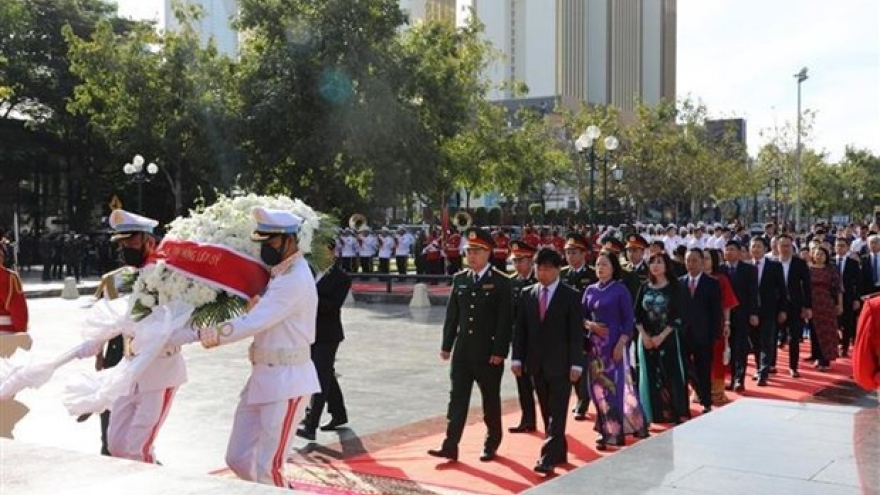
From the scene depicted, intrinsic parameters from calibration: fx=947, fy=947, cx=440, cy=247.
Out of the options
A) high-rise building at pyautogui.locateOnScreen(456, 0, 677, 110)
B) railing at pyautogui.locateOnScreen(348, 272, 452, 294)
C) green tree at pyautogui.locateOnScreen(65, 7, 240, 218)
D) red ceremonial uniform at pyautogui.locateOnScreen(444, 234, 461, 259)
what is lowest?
→ railing at pyautogui.locateOnScreen(348, 272, 452, 294)

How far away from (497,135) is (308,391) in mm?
33610

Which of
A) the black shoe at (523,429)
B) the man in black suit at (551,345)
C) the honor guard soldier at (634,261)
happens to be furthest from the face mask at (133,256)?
the honor guard soldier at (634,261)

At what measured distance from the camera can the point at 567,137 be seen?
191 feet

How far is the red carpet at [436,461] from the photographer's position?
6.76 m

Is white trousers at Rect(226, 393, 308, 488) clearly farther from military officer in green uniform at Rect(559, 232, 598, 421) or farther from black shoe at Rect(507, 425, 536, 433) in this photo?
military officer in green uniform at Rect(559, 232, 598, 421)

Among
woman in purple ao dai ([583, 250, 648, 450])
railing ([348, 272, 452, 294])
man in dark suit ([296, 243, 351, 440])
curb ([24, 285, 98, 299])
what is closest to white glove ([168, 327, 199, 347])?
man in dark suit ([296, 243, 351, 440])

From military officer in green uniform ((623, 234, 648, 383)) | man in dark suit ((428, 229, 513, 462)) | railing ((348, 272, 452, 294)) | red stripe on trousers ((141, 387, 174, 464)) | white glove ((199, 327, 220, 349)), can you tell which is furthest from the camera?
railing ((348, 272, 452, 294))

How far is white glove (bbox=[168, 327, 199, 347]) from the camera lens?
507 centimetres

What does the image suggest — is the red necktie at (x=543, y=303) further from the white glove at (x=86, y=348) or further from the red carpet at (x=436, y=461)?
the white glove at (x=86, y=348)

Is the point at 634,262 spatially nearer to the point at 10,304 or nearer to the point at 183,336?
the point at 10,304

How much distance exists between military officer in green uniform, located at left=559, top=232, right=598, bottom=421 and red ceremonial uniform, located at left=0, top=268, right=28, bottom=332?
4921 millimetres

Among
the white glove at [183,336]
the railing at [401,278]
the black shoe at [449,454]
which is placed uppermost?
the white glove at [183,336]

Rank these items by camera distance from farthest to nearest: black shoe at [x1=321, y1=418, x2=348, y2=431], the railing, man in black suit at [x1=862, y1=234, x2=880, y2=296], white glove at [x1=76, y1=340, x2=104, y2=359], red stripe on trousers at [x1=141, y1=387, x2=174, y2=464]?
the railing → man in black suit at [x1=862, y1=234, x2=880, y2=296] → black shoe at [x1=321, y1=418, x2=348, y2=431] → white glove at [x1=76, y1=340, x2=104, y2=359] → red stripe on trousers at [x1=141, y1=387, x2=174, y2=464]

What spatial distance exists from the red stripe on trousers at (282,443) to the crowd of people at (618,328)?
2.36 meters
